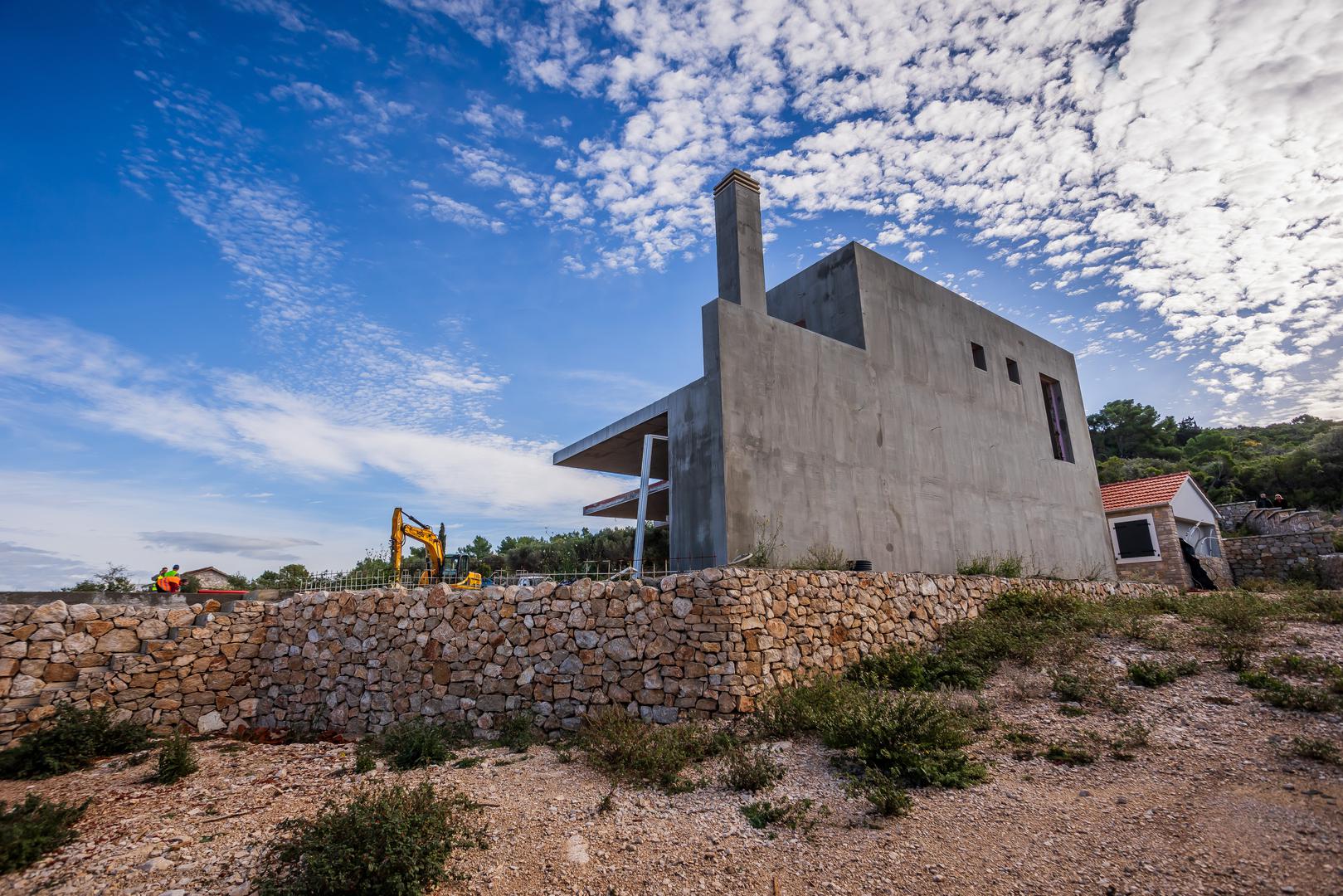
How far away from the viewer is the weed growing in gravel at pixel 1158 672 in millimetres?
7875

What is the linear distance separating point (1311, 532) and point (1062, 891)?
2458 centimetres

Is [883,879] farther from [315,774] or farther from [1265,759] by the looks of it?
[315,774]

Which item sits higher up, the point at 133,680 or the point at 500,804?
the point at 133,680

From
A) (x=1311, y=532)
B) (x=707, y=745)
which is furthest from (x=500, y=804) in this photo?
(x=1311, y=532)

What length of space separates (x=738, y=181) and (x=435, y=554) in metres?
11.0

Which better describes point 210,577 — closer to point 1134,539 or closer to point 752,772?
point 752,772

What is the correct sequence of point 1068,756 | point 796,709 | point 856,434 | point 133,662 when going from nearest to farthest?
point 1068,756 → point 796,709 → point 133,662 → point 856,434

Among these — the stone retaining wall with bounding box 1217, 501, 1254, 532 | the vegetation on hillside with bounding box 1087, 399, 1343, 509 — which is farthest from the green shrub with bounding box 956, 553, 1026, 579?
the vegetation on hillside with bounding box 1087, 399, 1343, 509

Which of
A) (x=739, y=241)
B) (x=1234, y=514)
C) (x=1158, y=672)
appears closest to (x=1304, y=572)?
(x=1234, y=514)

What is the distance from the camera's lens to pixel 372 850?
15.7 feet

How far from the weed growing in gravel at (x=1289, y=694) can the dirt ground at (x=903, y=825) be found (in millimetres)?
158

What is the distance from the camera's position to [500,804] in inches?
248

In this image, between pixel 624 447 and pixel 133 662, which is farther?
pixel 624 447

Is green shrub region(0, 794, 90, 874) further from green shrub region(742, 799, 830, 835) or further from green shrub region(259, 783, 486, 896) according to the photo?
green shrub region(742, 799, 830, 835)
